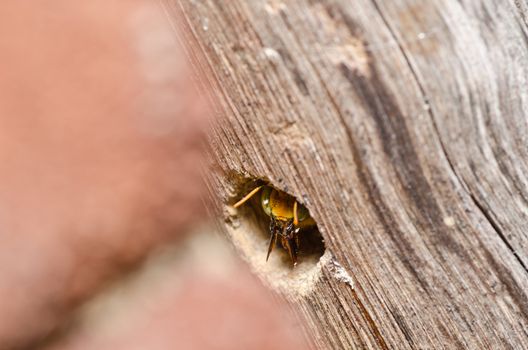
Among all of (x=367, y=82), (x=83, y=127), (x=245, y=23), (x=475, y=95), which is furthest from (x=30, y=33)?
(x=475, y=95)

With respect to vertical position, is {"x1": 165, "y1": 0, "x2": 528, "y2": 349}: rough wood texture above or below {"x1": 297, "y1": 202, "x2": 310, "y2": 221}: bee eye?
above

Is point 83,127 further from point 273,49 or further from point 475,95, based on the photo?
point 475,95

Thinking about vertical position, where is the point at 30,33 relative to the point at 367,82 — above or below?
above

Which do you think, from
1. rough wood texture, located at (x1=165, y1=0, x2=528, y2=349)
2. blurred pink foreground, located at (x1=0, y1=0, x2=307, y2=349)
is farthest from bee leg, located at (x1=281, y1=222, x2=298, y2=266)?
blurred pink foreground, located at (x1=0, y1=0, x2=307, y2=349)

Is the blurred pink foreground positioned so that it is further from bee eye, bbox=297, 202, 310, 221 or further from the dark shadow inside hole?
bee eye, bbox=297, 202, 310, 221

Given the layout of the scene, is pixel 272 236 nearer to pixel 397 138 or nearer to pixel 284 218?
pixel 284 218
